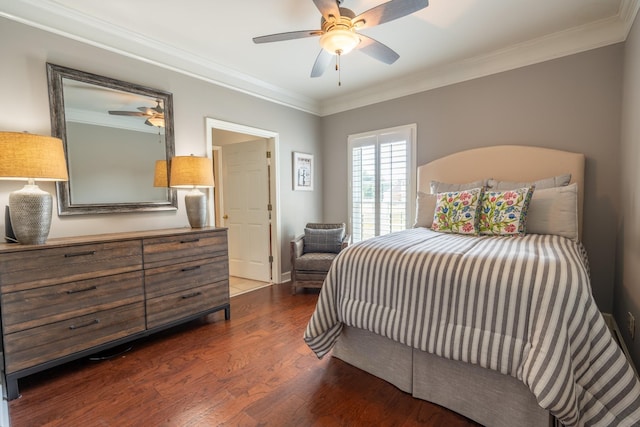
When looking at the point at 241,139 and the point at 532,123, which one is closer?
the point at 532,123

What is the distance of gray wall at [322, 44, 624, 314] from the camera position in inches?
100

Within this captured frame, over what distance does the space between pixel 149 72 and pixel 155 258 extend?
1.72 m

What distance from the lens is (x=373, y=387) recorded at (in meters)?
1.80

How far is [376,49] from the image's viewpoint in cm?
224

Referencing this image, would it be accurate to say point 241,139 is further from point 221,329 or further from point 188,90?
point 221,329

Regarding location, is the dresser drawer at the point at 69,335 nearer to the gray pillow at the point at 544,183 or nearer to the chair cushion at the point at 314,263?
the chair cushion at the point at 314,263

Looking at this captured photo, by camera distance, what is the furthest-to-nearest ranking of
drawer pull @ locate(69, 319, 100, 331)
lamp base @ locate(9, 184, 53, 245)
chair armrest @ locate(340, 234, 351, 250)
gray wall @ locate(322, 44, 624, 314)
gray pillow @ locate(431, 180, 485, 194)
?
chair armrest @ locate(340, 234, 351, 250), gray pillow @ locate(431, 180, 485, 194), gray wall @ locate(322, 44, 624, 314), drawer pull @ locate(69, 319, 100, 331), lamp base @ locate(9, 184, 53, 245)

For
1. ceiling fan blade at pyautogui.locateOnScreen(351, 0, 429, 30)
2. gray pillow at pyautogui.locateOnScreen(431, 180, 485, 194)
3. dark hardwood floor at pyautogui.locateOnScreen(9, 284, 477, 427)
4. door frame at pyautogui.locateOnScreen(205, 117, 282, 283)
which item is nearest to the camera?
dark hardwood floor at pyautogui.locateOnScreen(9, 284, 477, 427)

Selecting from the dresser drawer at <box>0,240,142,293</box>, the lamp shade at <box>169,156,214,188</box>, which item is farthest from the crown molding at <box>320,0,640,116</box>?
the dresser drawer at <box>0,240,142,293</box>

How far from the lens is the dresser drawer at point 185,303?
2.34 metres

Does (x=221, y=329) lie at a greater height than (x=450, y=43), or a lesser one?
lesser

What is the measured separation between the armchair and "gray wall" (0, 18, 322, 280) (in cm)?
40

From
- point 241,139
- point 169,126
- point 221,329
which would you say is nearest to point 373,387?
point 221,329

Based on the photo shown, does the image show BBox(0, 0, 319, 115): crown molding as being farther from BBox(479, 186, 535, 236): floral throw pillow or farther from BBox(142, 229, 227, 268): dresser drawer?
BBox(479, 186, 535, 236): floral throw pillow
